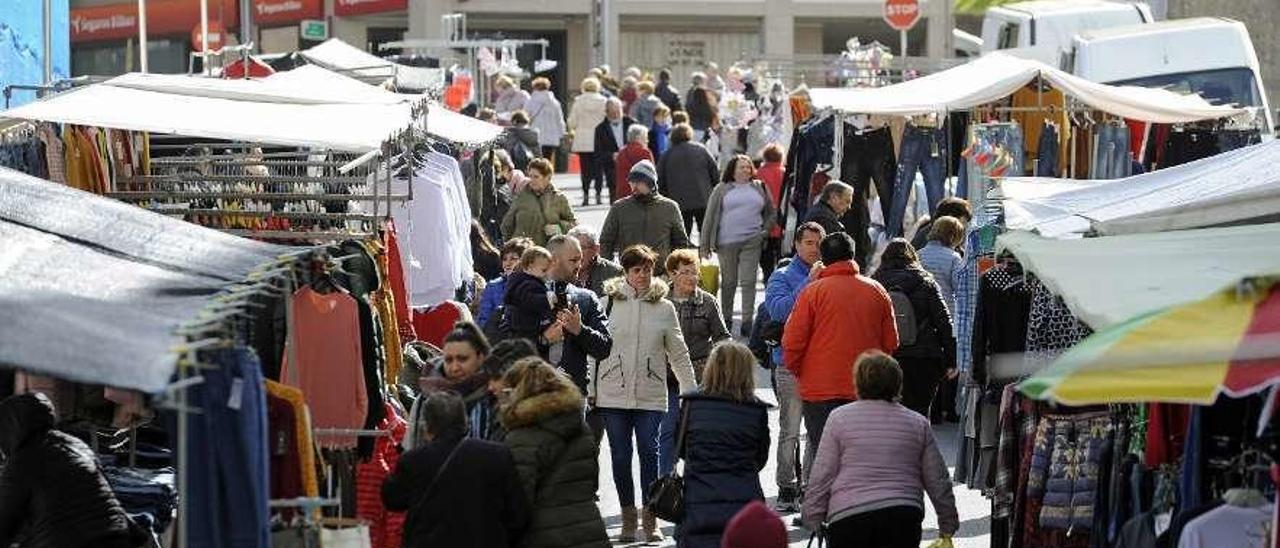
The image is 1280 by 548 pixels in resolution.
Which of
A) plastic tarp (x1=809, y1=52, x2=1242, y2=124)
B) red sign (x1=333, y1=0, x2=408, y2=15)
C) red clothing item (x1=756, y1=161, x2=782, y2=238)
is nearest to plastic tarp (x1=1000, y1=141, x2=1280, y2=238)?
plastic tarp (x1=809, y1=52, x2=1242, y2=124)

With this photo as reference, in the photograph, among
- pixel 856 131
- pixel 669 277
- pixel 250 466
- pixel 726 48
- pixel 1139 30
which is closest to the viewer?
pixel 250 466

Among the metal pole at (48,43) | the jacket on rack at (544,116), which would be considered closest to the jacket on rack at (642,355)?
the metal pole at (48,43)

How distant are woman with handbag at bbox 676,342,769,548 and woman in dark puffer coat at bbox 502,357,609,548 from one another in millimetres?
1068

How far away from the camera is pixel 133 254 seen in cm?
954

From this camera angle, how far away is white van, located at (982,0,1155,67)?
121 feet

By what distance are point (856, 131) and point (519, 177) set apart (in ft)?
10.1

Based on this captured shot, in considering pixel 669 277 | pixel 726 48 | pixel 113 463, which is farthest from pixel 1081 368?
pixel 726 48

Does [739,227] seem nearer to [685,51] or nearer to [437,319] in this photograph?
[437,319]

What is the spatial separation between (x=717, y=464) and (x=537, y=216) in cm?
903

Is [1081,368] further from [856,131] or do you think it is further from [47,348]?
[856,131]

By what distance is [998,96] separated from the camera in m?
20.8

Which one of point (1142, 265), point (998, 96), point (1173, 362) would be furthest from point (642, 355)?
point (998, 96)

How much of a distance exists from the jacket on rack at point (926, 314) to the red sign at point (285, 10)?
42126 millimetres

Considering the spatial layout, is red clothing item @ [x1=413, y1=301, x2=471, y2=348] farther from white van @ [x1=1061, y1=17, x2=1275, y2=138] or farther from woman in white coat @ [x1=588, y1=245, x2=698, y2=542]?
white van @ [x1=1061, y1=17, x2=1275, y2=138]
